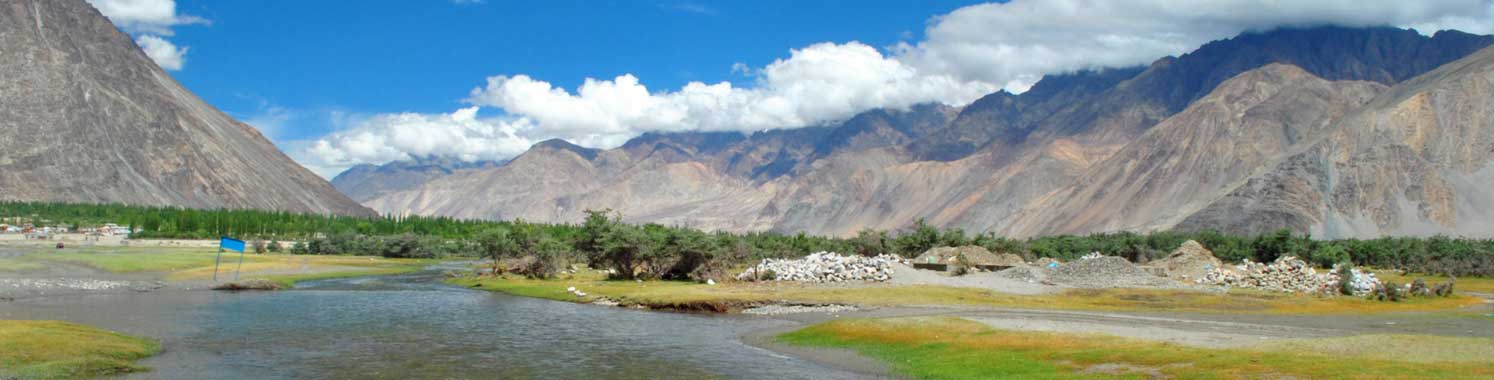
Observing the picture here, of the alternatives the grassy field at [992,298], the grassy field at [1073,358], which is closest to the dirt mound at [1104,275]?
the grassy field at [992,298]

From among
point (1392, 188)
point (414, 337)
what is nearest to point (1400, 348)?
point (414, 337)

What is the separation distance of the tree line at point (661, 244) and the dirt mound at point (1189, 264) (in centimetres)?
1993

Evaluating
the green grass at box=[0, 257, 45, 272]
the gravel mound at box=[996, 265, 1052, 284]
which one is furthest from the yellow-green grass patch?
the green grass at box=[0, 257, 45, 272]

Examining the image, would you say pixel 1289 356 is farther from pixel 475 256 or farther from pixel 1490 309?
pixel 475 256

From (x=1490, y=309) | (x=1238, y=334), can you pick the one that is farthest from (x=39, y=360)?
(x=1490, y=309)

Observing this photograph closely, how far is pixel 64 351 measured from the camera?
28.5 m

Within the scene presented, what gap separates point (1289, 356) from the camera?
25750mm

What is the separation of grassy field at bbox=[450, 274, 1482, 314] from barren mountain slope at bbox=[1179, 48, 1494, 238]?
13603 centimetres

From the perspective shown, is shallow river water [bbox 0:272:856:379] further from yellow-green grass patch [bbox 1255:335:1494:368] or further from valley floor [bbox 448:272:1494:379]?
yellow-green grass patch [bbox 1255:335:1494:368]

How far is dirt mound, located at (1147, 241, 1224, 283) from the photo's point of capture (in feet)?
236

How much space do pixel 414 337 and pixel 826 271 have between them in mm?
→ 37136

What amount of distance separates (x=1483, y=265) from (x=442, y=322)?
9034 cm

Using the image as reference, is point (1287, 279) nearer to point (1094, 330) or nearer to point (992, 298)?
point (992, 298)

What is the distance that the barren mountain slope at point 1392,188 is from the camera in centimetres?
18025
